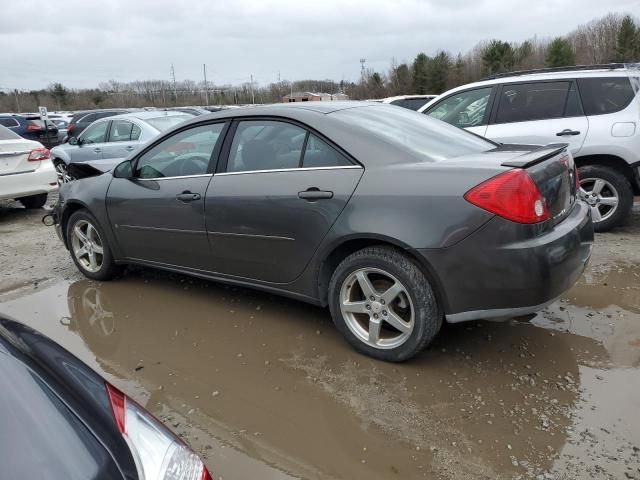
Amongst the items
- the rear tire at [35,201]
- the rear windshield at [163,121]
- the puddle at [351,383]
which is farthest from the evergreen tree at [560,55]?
the puddle at [351,383]

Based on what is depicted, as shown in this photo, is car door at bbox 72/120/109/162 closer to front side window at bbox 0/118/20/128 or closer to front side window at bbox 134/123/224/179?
front side window at bbox 134/123/224/179

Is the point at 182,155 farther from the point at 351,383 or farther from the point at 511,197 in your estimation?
the point at 511,197

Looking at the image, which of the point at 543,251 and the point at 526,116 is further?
the point at 526,116

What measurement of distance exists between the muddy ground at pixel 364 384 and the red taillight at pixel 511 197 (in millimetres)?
977

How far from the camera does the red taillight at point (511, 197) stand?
2.70m

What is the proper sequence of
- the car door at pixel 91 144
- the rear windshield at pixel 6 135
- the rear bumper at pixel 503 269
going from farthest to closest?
the car door at pixel 91 144, the rear windshield at pixel 6 135, the rear bumper at pixel 503 269

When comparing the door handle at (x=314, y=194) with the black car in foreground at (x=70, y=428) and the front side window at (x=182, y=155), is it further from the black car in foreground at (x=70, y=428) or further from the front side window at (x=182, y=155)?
the black car in foreground at (x=70, y=428)

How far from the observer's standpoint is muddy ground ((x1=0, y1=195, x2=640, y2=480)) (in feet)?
7.92

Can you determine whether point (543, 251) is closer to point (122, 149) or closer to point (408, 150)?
point (408, 150)

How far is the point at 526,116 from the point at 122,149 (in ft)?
22.4

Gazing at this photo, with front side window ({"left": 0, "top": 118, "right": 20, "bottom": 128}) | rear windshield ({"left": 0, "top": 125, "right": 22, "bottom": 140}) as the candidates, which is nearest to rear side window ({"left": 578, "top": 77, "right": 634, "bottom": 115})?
rear windshield ({"left": 0, "top": 125, "right": 22, "bottom": 140})

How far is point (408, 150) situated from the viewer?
10.5 ft

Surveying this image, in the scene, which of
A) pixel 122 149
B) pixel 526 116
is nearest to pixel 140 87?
pixel 122 149

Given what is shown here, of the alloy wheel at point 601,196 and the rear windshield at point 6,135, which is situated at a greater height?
the rear windshield at point 6,135
